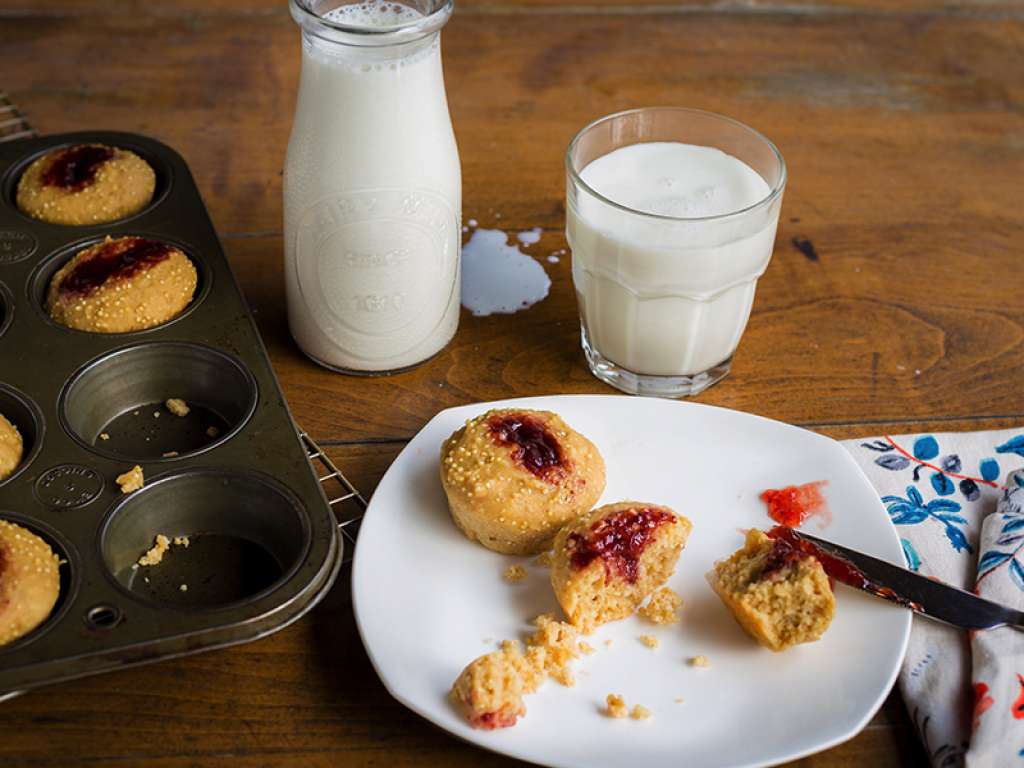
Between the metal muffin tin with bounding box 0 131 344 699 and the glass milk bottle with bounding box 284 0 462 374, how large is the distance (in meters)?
0.13

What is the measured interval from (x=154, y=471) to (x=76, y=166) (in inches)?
25.3

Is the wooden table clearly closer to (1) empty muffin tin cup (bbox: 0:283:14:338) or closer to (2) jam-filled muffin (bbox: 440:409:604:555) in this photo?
(2) jam-filled muffin (bbox: 440:409:604:555)

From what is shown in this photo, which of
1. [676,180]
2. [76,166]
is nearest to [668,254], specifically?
[676,180]

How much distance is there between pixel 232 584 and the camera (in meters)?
1.29

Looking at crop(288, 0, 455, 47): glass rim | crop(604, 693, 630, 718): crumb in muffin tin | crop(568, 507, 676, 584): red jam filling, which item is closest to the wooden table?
crop(604, 693, 630, 718): crumb in muffin tin

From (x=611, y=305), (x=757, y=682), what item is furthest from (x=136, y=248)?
(x=757, y=682)

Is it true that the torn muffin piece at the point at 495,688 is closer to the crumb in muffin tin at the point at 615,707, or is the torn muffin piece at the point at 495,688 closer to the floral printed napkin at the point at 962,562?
the crumb in muffin tin at the point at 615,707

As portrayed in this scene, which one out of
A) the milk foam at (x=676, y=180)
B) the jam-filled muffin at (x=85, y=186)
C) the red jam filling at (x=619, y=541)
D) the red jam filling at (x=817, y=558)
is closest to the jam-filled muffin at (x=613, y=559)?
the red jam filling at (x=619, y=541)

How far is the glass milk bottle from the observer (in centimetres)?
136

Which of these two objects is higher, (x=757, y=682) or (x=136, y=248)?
(x=136, y=248)

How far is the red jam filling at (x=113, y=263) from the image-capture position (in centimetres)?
152

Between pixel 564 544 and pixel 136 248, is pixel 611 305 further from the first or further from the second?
pixel 136 248

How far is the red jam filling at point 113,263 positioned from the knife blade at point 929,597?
98cm

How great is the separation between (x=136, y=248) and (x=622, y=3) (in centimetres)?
148
